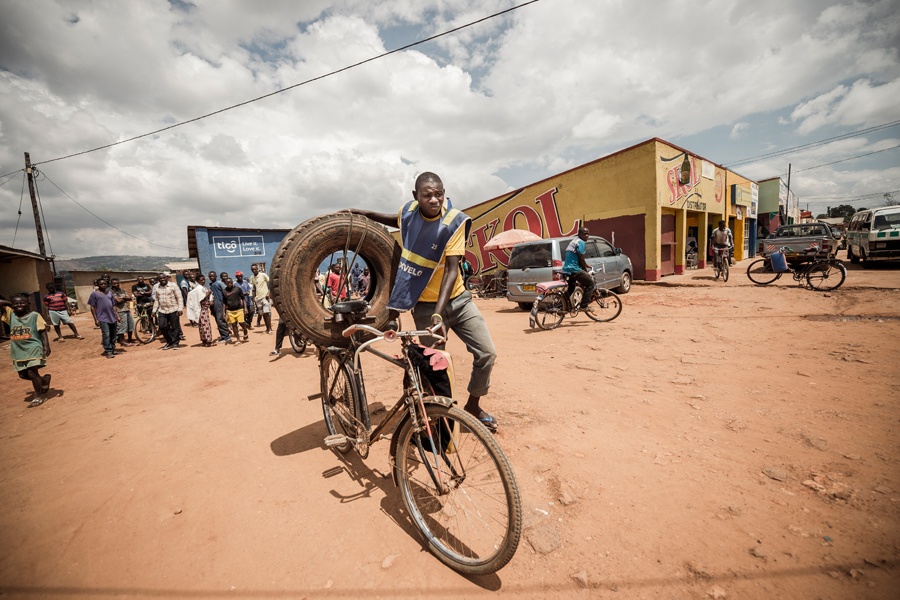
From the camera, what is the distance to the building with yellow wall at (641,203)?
1402 centimetres

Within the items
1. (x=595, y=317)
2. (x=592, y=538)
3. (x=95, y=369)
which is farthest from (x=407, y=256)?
(x=95, y=369)

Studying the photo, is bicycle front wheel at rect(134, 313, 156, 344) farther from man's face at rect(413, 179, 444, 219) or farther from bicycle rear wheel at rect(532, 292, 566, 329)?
man's face at rect(413, 179, 444, 219)

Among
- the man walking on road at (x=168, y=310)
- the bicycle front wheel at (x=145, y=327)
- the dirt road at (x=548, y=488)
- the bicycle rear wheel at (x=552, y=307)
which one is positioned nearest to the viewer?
the dirt road at (x=548, y=488)

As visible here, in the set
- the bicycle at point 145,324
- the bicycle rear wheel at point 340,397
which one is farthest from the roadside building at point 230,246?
the bicycle rear wheel at point 340,397

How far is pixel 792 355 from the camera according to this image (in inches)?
188

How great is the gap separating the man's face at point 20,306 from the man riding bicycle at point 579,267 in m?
9.55

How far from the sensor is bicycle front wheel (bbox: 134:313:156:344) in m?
10.8

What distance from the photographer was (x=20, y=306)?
5.79 metres

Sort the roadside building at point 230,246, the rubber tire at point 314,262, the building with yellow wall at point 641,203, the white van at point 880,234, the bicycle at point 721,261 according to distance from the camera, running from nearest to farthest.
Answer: the rubber tire at point 314,262, the white van at point 880,234, the bicycle at point 721,261, the building with yellow wall at point 641,203, the roadside building at point 230,246

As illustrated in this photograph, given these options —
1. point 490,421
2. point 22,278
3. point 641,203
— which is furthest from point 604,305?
point 22,278

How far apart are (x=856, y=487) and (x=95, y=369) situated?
11.9 m

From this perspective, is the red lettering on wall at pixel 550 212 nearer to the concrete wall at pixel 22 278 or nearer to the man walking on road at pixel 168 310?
the man walking on road at pixel 168 310

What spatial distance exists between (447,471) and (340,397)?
1.41 meters

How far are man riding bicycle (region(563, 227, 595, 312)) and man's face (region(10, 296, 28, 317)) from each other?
9.55 m
